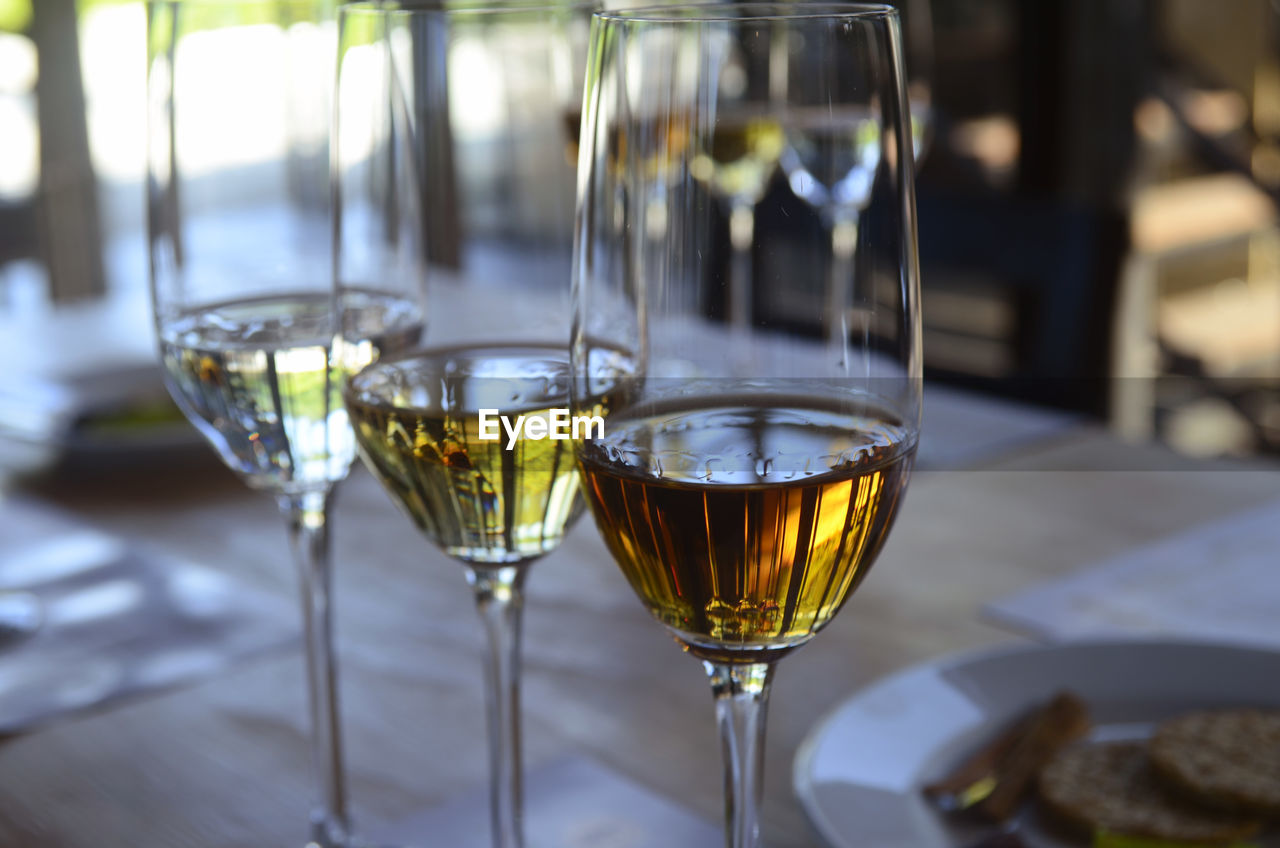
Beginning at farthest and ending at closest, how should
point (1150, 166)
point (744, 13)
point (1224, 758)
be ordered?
point (1150, 166) → point (1224, 758) → point (744, 13)

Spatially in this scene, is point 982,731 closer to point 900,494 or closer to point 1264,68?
point 900,494

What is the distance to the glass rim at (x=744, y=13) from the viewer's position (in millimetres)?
377

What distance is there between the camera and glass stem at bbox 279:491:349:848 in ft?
1.93

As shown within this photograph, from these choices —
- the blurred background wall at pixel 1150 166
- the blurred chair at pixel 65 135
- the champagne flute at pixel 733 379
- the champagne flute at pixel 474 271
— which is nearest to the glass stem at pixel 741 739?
the champagne flute at pixel 733 379

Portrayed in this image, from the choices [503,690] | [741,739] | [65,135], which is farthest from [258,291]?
[65,135]

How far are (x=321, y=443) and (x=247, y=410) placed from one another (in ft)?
0.11

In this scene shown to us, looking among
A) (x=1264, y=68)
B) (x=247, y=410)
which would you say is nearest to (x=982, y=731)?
(x=247, y=410)

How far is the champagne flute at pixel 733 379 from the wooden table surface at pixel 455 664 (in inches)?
9.5

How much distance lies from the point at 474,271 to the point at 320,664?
192 mm

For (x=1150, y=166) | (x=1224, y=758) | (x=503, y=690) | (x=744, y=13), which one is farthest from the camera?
(x=1150, y=166)

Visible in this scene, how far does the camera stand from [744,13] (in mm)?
377

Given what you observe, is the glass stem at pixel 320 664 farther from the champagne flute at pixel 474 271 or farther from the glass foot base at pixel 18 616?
the glass foot base at pixel 18 616

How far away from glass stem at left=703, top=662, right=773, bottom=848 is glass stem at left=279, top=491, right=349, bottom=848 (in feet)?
0.78

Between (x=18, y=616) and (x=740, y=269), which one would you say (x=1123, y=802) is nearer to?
(x=740, y=269)
